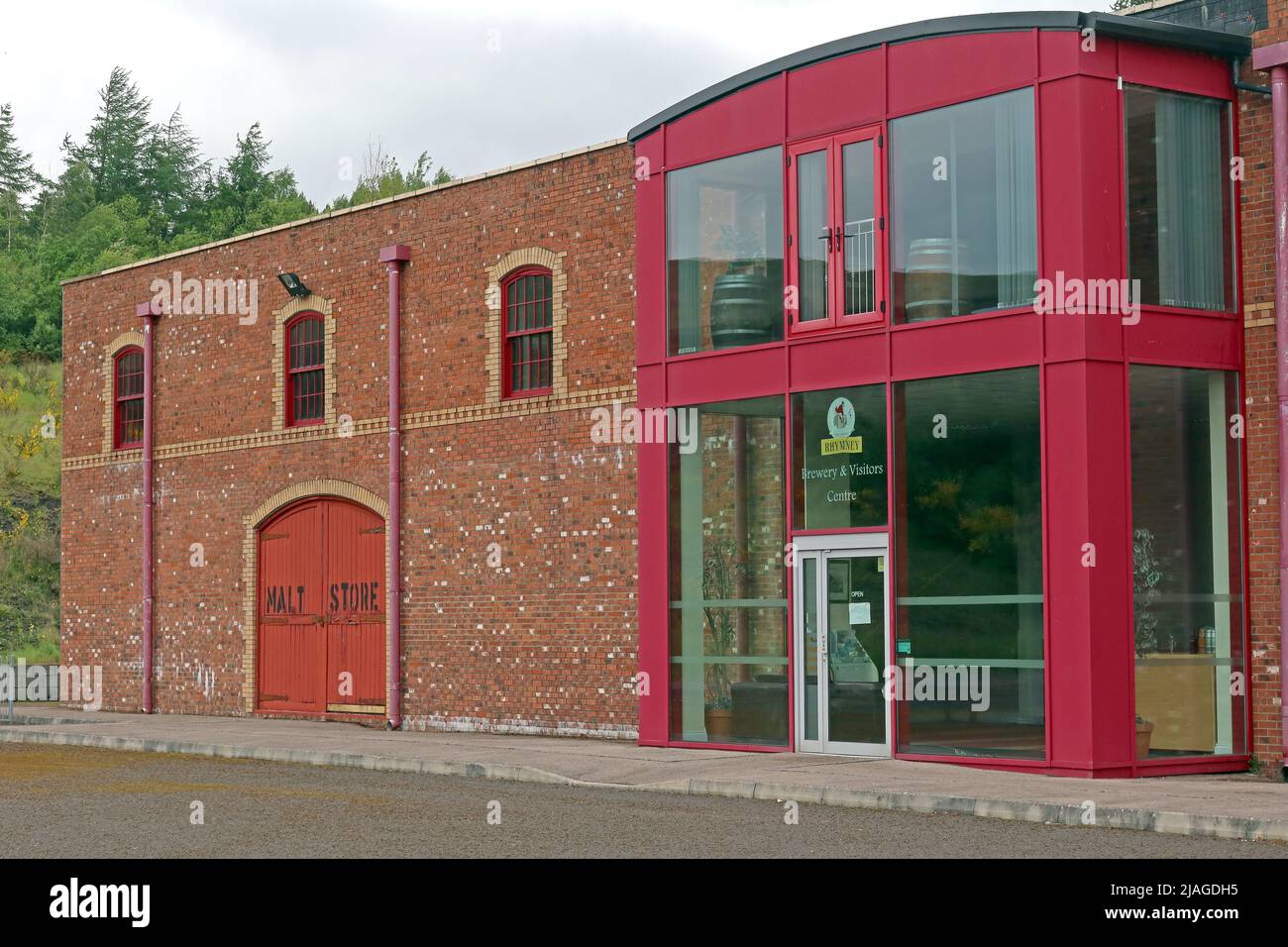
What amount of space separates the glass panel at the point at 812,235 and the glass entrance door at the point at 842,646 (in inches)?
98.4

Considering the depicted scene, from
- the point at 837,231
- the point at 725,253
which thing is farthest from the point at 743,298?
the point at 837,231

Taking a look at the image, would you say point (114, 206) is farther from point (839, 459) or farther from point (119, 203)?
point (839, 459)

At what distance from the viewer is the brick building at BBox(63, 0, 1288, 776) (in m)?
15.3

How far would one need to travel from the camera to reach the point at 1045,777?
14.5 meters

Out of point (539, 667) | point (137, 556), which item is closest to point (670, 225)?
point (539, 667)

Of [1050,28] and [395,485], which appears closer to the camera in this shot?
[1050,28]

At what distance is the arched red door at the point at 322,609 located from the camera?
76.4 feet

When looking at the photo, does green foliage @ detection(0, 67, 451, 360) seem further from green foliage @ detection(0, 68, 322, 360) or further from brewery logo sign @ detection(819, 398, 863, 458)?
brewery logo sign @ detection(819, 398, 863, 458)

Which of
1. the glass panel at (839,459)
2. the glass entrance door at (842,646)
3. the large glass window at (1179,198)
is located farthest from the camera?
the glass panel at (839,459)

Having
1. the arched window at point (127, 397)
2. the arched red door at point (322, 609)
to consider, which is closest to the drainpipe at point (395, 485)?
the arched red door at point (322, 609)

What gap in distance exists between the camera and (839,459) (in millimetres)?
17062

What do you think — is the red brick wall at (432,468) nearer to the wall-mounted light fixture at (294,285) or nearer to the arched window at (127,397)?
the wall-mounted light fixture at (294,285)

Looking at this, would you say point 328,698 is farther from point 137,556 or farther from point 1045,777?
point 1045,777

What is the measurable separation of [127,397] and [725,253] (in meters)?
13.8
